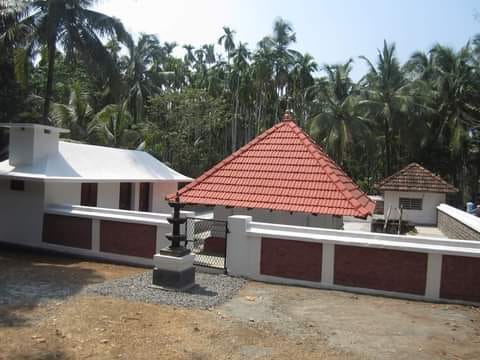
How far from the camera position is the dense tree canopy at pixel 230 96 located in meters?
21.2

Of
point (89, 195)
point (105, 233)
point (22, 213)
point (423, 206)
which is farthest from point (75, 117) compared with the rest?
point (423, 206)

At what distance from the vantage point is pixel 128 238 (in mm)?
11820

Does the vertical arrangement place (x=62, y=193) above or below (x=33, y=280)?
above

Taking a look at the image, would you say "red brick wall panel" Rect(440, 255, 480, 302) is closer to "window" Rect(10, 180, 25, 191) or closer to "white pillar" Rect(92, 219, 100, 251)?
"white pillar" Rect(92, 219, 100, 251)

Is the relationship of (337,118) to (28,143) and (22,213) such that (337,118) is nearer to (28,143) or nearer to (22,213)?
(28,143)

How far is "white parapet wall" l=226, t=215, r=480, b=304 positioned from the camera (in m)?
8.88

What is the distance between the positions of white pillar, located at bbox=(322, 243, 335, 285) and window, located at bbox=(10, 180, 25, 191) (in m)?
9.32

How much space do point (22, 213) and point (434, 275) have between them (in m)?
11.4

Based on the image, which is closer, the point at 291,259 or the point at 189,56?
the point at 291,259

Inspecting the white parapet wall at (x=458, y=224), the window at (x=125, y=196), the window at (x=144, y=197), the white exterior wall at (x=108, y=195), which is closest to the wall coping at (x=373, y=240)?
the white parapet wall at (x=458, y=224)

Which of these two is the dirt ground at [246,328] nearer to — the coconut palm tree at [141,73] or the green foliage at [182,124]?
the green foliage at [182,124]

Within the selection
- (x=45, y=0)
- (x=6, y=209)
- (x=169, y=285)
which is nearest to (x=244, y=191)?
(x=169, y=285)

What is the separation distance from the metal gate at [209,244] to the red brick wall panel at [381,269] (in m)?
2.76

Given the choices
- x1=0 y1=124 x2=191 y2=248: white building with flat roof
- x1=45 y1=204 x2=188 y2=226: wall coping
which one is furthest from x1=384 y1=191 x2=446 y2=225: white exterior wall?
x1=45 y1=204 x2=188 y2=226: wall coping
